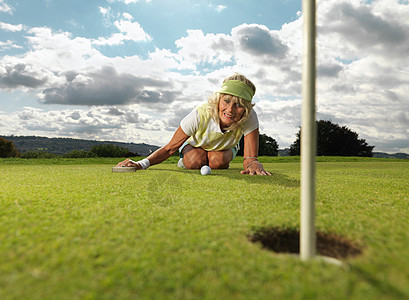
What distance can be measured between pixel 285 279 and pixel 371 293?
30cm

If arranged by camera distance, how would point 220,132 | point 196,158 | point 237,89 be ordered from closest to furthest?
1. point 237,89
2. point 220,132
3. point 196,158

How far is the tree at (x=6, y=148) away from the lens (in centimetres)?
2328

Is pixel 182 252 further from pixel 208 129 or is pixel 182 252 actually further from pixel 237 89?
pixel 208 129

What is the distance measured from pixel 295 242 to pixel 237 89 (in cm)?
349

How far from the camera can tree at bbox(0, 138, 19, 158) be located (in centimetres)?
2328

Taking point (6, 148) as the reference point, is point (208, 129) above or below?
above

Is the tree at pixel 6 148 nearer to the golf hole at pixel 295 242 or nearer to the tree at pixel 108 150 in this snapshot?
the tree at pixel 108 150

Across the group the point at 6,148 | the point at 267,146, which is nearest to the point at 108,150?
the point at 6,148

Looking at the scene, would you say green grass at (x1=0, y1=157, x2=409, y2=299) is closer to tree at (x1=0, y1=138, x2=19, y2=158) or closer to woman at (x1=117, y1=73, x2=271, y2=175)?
woman at (x1=117, y1=73, x2=271, y2=175)

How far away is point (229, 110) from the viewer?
4.74m

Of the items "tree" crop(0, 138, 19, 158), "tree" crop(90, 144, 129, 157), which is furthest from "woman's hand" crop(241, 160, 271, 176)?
"tree" crop(0, 138, 19, 158)

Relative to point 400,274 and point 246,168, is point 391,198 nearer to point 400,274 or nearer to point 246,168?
point 400,274

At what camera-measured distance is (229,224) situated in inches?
64.9

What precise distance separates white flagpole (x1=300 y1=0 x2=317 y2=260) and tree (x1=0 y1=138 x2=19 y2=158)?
28.2m
